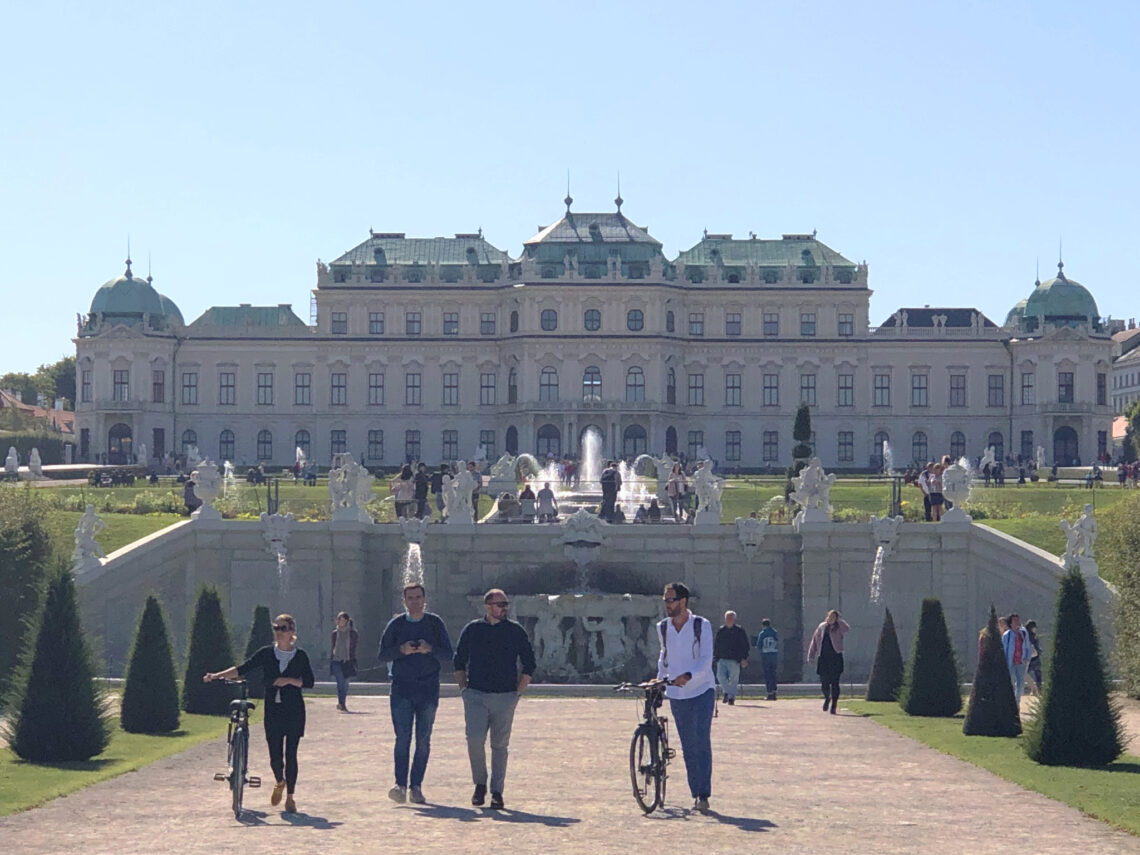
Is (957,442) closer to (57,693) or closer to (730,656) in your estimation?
(730,656)

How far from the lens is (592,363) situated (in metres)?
94.7

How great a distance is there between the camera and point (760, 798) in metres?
15.7

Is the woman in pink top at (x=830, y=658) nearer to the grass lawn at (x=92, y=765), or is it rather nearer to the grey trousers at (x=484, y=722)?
the grass lawn at (x=92, y=765)

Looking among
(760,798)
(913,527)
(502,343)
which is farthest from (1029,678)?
(502,343)

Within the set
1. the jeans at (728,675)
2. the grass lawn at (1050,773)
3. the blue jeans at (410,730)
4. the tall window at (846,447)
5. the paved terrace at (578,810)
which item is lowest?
the grass lawn at (1050,773)

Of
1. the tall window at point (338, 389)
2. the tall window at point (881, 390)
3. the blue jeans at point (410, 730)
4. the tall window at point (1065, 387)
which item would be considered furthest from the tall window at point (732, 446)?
the blue jeans at point (410, 730)

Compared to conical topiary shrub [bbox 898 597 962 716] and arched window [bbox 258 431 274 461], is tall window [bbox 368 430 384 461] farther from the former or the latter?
conical topiary shrub [bbox 898 597 962 716]

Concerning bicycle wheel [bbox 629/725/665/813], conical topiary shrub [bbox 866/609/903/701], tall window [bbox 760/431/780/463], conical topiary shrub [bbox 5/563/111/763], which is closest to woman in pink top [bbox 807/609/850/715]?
conical topiary shrub [bbox 866/609/903/701]

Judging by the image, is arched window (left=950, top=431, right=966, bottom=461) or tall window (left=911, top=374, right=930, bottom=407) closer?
arched window (left=950, top=431, right=966, bottom=461)

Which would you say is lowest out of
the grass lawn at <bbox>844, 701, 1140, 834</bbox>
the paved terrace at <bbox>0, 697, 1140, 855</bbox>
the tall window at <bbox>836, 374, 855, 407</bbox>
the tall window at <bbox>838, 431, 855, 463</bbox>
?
the grass lawn at <bbox>844, 701, 1140, 834</bbox>

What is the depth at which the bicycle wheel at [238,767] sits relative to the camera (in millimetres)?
14648

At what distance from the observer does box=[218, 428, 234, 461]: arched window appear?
3816 inches

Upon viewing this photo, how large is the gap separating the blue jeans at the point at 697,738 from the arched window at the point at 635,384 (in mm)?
79453

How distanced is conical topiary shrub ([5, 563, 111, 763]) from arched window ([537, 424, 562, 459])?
74.0 meters
